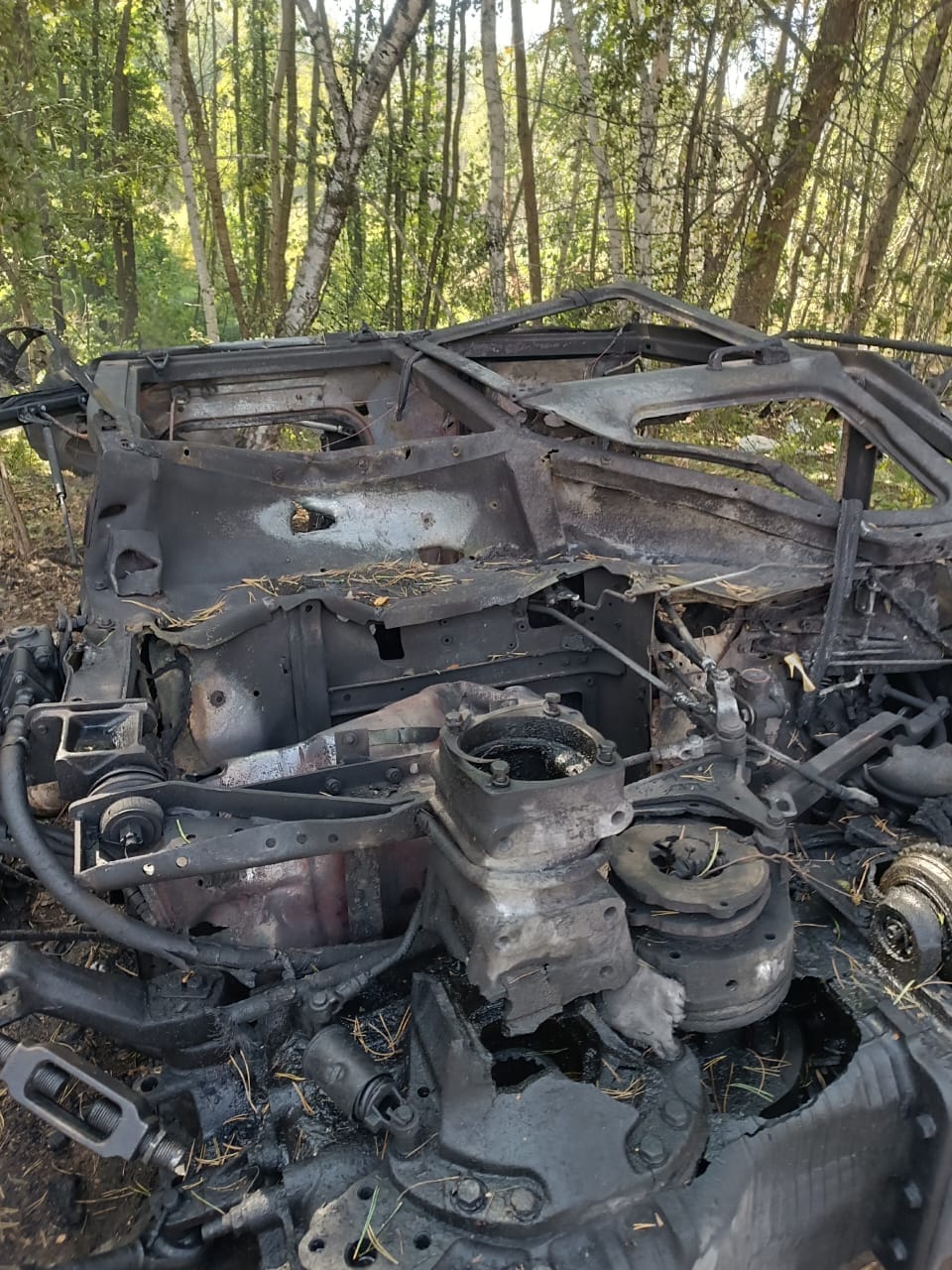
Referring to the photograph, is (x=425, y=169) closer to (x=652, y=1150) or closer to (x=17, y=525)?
(x=17, y=525)

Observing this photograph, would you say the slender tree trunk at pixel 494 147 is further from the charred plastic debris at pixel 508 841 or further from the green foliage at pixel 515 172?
the charred plastic debris at pixel 508 841

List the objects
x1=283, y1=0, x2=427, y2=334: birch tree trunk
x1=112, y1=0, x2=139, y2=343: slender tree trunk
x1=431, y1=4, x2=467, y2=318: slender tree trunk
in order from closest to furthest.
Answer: x1=283, y1=0, x2=427, y2=334: birch tree trunk, x1=112, y1=0, x2=139, y2=343: slender tree trunk, x1=431, y1=4, x2=467, y2=318: slender tree trunk

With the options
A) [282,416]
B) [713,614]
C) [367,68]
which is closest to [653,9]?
[367,68]

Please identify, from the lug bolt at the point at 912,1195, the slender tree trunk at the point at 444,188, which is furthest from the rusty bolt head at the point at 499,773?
the slender tree trunk at the point at 444,188

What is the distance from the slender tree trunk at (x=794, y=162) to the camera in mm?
8383

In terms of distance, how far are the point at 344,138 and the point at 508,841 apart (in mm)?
7247

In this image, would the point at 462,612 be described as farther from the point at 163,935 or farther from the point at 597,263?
the point at 597,263

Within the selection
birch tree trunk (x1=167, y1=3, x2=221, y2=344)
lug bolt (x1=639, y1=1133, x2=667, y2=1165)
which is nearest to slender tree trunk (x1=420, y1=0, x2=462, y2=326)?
birch tree trunk (x1=167, y1=3, x2=221, y2=344)

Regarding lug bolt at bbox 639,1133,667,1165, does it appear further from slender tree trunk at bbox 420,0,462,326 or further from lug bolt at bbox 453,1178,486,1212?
slender tree trunk at bbox 420,0,462,326

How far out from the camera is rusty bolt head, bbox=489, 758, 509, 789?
192cm

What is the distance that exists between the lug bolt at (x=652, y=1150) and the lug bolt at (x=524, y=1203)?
242 mm

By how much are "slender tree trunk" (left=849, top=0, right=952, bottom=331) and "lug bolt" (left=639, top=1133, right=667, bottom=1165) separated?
997cm

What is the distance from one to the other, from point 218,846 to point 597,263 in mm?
13949

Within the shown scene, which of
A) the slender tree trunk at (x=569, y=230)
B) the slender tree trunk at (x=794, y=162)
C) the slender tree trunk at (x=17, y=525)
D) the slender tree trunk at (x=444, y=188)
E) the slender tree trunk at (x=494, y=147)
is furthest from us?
the slender tree trunk at (x=569, y=230)
